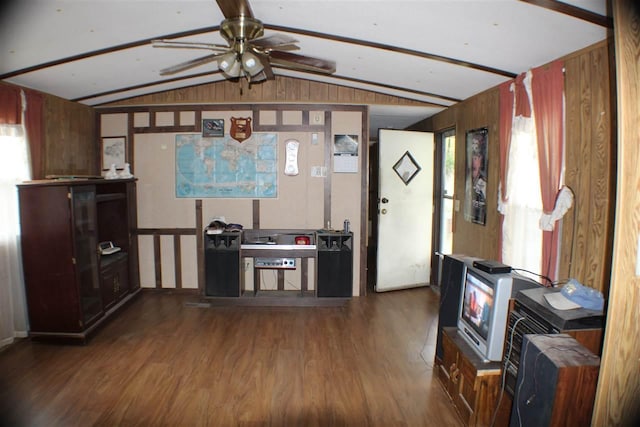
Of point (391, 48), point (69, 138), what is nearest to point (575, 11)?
point (391, 48)

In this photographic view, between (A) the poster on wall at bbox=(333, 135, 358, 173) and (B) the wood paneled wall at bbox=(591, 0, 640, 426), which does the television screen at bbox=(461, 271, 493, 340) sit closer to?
(B) the wood paneled wall at bbox=(591, 0, 640, 426)

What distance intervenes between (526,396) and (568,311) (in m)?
0.50

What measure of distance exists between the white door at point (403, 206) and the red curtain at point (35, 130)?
12.5 ft

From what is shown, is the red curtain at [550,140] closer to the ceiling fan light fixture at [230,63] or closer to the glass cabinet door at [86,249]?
the ceiling fan light fixture at [230,63]

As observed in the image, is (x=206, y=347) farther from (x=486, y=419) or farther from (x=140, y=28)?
(x=140, y=28)

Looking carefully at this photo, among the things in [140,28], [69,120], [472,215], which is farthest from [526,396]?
[69,120]

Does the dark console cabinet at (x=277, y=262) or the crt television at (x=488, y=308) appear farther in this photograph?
the dark console cabinet at (x=277, y=262)

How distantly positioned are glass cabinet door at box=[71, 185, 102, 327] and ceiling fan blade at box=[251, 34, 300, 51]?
226 centimetres

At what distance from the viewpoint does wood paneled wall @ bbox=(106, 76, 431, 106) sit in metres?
4.39

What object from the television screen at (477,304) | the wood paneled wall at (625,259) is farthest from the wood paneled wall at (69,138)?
the wood paneled wall at (625,259)

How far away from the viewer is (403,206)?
4.90 m

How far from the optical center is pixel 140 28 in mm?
2662

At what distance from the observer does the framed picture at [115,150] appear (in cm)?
461

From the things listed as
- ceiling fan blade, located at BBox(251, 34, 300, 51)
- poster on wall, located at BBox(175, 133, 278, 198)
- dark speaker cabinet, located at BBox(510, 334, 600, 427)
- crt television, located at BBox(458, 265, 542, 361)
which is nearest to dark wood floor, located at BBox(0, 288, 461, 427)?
crt television, located at BBox(458, 265, 542, 361)
